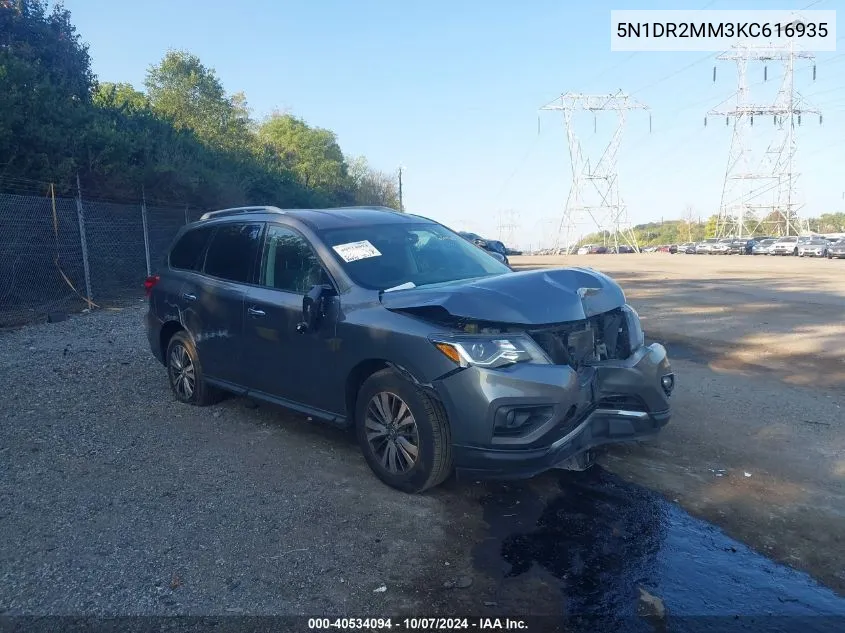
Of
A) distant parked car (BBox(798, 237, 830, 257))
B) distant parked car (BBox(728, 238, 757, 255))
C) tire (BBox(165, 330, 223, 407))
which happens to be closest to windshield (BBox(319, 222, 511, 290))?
tire (BBox(165, 330, 223, 407))

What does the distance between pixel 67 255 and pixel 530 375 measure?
1229 centimetres

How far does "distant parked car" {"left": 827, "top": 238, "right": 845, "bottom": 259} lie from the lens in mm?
46469

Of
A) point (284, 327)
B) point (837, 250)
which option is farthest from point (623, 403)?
point (837, 250)

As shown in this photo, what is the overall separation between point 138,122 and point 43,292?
11884 millimetres

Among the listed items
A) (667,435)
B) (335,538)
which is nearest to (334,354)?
(335,538)

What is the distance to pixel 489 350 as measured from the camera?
383cm

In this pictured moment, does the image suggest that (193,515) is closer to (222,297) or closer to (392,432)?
(392,432)

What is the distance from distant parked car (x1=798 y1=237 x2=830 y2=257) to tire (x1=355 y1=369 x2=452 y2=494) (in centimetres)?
5357

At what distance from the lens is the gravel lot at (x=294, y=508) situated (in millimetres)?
3168

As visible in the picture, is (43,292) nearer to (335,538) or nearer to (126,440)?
(126,440)

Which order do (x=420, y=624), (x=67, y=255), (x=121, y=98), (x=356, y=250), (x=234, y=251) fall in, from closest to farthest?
1. (x=420, y=624)
2. (x=356, y=250)
3. (x=234, y=251)
4. (x=67, y=255)
5. (x=121, y=98)

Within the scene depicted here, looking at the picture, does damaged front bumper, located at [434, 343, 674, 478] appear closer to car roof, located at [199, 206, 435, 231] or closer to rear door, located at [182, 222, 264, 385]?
car roof, located at [199, 206, 435, 231]

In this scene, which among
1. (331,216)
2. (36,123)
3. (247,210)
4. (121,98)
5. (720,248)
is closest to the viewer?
(331,216)

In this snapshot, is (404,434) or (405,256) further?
(405,256)
